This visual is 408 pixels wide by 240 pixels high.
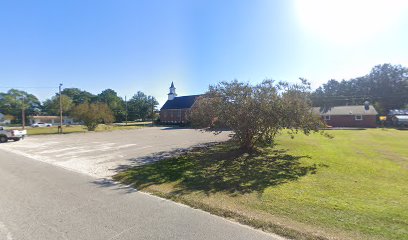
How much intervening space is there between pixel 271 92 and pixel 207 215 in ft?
23.2

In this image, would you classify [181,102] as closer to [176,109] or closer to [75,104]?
[176,109]

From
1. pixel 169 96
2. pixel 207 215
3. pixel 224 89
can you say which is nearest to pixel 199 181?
pixel 207 215

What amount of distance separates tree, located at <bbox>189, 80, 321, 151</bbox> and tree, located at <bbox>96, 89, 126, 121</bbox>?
254 ft

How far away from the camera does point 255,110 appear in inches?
402

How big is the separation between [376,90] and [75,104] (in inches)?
3945

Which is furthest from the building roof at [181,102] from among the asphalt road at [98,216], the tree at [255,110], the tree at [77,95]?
the tree at [77,95]

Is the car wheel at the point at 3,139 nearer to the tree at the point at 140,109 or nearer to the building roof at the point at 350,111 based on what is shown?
the building roof at the point at 350,111

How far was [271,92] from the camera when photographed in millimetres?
10602

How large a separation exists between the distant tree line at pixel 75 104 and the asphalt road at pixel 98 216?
7362 cm

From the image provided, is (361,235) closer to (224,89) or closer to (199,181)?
(199,181)

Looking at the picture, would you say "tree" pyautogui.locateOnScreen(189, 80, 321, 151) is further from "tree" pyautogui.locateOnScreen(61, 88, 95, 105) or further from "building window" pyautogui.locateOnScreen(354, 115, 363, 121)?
"tree" pyautogui.locateOnScreen(61, 88, 95, 105)

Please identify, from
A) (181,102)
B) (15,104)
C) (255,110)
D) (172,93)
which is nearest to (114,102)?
(172,93)

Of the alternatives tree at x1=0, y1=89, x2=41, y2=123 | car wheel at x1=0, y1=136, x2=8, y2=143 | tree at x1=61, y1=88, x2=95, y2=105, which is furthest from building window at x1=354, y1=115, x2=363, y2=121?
tree at x1=0, y1=89, x2=41, y2=123

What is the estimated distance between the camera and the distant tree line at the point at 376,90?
57.9m
